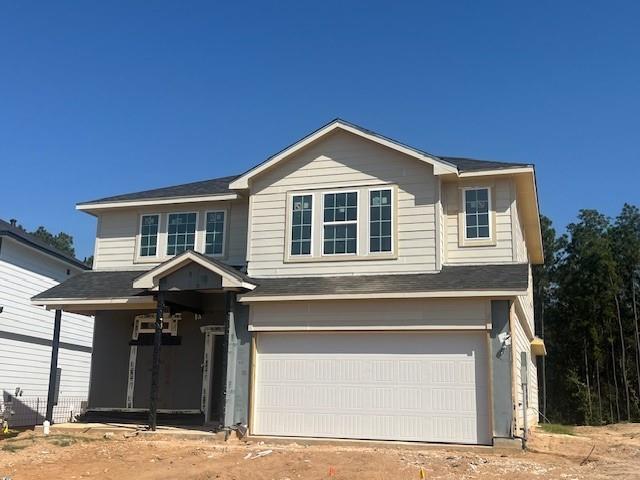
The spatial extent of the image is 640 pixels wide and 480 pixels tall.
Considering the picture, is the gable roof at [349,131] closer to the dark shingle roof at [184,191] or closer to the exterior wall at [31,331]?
the dark shingle roof at [184,191]

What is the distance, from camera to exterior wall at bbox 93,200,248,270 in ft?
59.5

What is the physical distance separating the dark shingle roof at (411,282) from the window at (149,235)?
14.0 ft

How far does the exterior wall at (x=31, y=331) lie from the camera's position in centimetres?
1986

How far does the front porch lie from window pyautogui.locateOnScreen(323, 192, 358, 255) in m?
2.31

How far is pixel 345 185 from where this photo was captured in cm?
1641

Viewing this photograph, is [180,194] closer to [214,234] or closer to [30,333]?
[214,234]

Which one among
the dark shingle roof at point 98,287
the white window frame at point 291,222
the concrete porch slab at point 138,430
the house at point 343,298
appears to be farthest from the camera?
the dark shingle roof at point 98,287

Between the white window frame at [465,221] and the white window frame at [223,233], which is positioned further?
the white window frame at [223,233]

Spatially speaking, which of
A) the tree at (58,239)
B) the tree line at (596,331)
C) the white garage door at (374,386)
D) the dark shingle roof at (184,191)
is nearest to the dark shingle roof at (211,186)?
the dark shingle roof at (184,191)

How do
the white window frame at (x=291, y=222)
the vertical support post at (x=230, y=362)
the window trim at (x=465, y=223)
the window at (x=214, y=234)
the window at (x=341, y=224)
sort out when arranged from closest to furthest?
the vertical support post at (x=230, y=362), the window trim at (x=465, y=223), the window at (x=341, y=224), the white window frame at (x=291, y=222), the window at (x=214, y=234)

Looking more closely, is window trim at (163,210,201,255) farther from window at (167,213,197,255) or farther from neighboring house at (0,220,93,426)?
neighboring house at (0,220,93,426)

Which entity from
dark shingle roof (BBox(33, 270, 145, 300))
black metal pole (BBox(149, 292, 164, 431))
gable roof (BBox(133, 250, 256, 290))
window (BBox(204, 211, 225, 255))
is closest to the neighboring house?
dark shingle roof (BBox(33, 270, 145, 300))

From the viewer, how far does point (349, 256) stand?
1595 cm

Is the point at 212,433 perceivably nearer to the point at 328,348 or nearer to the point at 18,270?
the point at 328,348
